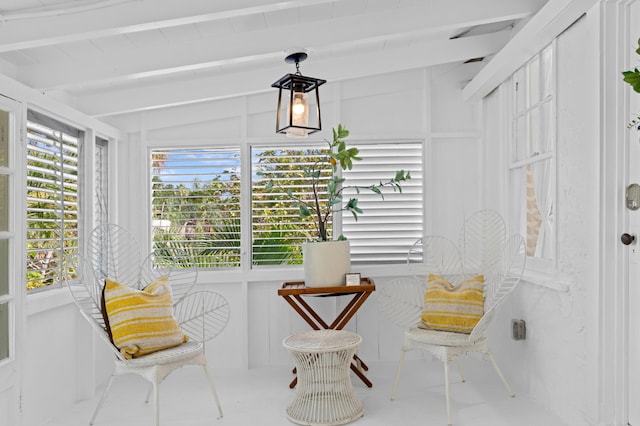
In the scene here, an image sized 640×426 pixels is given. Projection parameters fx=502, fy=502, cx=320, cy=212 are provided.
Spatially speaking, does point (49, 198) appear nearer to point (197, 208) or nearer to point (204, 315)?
point (197, 208)

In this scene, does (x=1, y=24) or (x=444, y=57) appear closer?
(x=1, y=24)

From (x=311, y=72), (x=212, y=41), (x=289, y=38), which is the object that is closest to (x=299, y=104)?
(x=289, y=38)

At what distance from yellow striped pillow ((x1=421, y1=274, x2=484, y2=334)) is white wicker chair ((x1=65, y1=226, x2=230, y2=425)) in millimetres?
1315

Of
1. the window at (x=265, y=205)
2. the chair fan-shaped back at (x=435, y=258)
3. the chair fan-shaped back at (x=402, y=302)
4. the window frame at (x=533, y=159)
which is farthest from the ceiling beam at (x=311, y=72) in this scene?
the chair fan-shaped back at (x=402, y=302)

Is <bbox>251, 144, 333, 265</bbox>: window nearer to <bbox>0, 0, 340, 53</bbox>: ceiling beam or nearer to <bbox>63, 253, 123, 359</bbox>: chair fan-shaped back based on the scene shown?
<bbox>63, 253, 123, 359</bbox>: chair fan-shaped back

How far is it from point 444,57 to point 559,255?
5.36 feet

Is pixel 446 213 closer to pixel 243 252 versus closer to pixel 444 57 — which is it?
pixel 444 57

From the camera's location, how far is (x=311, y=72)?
12.1 ft

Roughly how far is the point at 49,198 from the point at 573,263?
10.0 feet

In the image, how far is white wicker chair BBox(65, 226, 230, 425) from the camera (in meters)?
2.71

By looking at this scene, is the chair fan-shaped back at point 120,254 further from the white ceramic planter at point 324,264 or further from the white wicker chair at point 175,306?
the white ceramic planter at point 324,264

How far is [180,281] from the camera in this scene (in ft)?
13.3

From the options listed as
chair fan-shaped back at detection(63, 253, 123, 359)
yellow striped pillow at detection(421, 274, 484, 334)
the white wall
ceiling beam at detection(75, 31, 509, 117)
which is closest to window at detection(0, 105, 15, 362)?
chair fan-shaped back at detection(63, 253, 123, 359)

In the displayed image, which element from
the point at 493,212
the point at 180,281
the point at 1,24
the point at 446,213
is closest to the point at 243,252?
the point at 180,281
